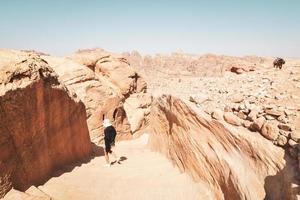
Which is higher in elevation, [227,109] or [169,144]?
[227,109]

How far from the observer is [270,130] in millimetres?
4836

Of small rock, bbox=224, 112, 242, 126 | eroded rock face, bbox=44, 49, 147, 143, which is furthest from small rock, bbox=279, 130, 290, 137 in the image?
eroded rock face, bbox=44, 49, 147, 143

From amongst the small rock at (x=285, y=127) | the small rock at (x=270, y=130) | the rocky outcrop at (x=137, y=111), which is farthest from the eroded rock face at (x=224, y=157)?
the rocky outcrop at (x=137, y=111)

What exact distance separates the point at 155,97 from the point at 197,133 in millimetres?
4206

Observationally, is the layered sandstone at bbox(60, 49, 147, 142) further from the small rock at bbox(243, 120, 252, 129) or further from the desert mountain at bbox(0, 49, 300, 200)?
the small rock at bbox(243, 120, 252, 129)

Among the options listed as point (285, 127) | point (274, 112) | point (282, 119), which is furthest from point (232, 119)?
point (285, 127)

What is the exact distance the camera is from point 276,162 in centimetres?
434

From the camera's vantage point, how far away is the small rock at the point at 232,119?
19.1 feet

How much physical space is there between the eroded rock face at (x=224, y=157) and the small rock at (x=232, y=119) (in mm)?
219

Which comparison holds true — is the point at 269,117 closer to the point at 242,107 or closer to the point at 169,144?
the point at 242,107

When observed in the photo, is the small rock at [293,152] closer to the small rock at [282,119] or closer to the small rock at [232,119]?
the small rock at [282,119]

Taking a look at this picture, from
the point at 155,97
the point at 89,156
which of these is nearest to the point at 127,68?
the point at 155,97

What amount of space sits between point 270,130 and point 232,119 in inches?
46.0

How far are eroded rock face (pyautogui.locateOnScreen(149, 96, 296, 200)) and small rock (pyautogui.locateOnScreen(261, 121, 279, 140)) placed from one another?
0.34 ft
